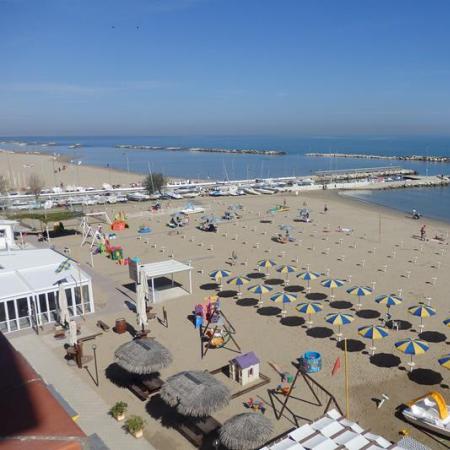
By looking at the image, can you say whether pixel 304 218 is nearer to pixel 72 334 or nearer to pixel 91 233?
pixel 91 233

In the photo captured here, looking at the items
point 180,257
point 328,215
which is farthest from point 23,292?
point 328,215

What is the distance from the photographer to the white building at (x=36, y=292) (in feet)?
54.1

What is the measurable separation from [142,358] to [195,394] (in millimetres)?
2395

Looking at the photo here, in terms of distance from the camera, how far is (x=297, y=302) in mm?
19234

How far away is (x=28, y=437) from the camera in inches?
60.6

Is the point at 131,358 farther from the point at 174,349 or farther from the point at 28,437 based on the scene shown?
the point at 28,437

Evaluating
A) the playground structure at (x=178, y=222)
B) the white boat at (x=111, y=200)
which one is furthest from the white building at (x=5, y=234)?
the white boat at (x=111, y=200)

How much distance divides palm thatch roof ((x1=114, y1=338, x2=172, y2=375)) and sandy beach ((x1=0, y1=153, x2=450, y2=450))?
969mm

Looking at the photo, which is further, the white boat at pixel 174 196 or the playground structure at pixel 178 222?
the white boat at pixel 174 196

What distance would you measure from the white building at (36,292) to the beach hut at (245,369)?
24.8 ft

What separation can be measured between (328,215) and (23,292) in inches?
1208

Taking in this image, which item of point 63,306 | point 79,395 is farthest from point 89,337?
point 79,395

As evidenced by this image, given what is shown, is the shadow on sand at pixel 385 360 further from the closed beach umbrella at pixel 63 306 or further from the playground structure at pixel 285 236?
the playground structure at pixel 285 236

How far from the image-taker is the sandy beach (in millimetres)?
12070
